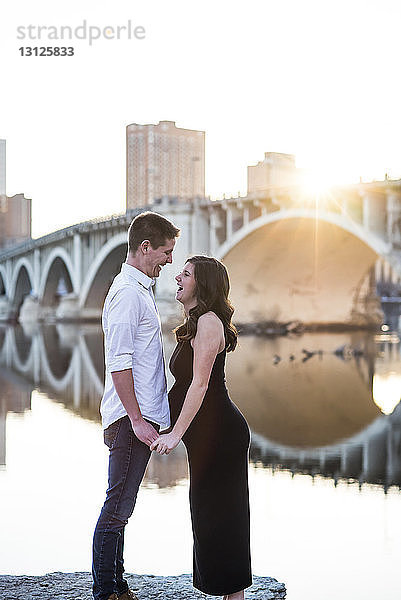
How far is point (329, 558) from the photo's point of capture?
5637mm

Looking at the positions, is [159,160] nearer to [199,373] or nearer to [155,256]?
[155,256]

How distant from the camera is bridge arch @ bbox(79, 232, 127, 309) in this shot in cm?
5238

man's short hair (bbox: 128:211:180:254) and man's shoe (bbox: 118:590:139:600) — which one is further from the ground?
man's short hair (bbox: 128:211:180:254)

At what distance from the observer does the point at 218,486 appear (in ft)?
13.5

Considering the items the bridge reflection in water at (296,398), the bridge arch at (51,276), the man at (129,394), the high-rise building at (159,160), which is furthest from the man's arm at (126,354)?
the high-rise building at (159,160)

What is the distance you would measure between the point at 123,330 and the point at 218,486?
2.94 ft

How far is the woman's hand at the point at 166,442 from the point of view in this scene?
158 inches

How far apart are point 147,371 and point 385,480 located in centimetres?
511

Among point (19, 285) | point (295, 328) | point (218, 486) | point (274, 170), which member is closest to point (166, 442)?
point (218, 486)

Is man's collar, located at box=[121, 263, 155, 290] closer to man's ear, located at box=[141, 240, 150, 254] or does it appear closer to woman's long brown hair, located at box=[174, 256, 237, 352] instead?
man's ear, located at box=[141, 240, 150, 254]

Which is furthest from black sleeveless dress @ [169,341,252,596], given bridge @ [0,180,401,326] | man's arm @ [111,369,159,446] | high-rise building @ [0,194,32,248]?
high-rise building @ [0,194,32,248]

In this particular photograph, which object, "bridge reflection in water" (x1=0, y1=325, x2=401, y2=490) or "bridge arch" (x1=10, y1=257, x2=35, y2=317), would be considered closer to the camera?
"bridge reflection in water" (x1=0, y1=325, x2=401, y2=490)

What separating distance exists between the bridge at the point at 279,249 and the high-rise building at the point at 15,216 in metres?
63.1

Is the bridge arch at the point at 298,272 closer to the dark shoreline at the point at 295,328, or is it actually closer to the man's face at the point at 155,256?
the dark shoreline at the point at 295,328
